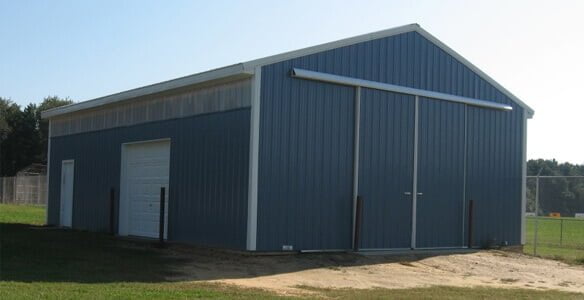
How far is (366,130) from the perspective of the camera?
1648 centimetres

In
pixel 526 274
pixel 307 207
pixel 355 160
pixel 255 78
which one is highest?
pixel 255 78

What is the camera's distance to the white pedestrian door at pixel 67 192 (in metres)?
23.1

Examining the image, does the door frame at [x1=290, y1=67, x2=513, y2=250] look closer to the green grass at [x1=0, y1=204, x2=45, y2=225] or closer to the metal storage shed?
the metal storage shed

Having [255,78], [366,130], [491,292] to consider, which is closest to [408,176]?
[366,130]

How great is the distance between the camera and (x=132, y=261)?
45.2ft

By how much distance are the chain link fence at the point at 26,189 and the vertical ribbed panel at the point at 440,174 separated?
116 feet

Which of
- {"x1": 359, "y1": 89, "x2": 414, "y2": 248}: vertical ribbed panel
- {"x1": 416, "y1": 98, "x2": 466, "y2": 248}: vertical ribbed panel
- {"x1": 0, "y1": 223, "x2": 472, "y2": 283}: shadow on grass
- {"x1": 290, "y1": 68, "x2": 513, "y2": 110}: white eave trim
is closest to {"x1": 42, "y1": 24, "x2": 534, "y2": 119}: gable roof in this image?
{"x1": 290, "y1": 68, "x2": 513, "y2": 110}: white eave trim

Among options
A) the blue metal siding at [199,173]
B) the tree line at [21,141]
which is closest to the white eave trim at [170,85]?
the blue metal siding at [199,173]

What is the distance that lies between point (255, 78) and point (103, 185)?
27.0 feet

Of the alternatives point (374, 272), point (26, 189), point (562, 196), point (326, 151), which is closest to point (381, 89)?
point (326, 151)

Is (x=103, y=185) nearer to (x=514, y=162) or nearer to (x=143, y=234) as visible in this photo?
(x=143, y=234)

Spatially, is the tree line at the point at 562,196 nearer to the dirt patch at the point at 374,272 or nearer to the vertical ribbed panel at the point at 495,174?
the vertical ribbed panel at the point at 495,174

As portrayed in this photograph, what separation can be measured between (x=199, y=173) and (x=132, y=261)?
3398 millimetres

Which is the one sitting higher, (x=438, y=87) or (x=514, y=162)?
(x=438, y=87)
